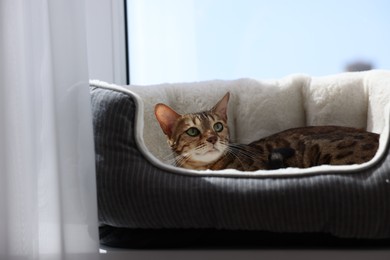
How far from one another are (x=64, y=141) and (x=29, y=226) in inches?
8.2

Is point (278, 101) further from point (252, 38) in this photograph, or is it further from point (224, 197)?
point (224, 197)

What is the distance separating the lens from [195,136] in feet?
6.45

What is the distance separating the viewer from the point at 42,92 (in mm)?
1455

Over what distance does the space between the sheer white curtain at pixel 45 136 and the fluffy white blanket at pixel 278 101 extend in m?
0.80

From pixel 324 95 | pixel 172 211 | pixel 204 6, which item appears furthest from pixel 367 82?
pixel 172 211

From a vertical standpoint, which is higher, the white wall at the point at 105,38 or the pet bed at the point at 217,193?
the white wall at the point at 105,38

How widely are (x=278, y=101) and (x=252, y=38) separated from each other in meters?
0.50

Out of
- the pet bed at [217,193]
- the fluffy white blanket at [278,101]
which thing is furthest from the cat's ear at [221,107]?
the pet bed at [217,193]

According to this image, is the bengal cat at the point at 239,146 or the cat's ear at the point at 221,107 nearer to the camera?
the bengal cat at the point at 239,146

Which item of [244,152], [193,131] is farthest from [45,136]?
[244,152]

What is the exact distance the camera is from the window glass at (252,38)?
8.52 ft

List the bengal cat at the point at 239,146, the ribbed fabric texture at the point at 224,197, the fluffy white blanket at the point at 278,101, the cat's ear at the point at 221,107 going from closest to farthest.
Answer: the ribbed fabric texture at the point at 224,197 < the bengal cat at the point at 239,146 < the cat's ear at the point at 221,107 < the fluffy white blanket at the point at 278,101

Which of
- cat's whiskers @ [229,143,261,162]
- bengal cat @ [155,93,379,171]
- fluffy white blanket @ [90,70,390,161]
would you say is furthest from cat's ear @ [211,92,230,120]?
fluffy white blanket @ [90,70,390,161]

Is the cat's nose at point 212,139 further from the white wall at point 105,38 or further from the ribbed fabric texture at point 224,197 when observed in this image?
the white wall at point 105,38
